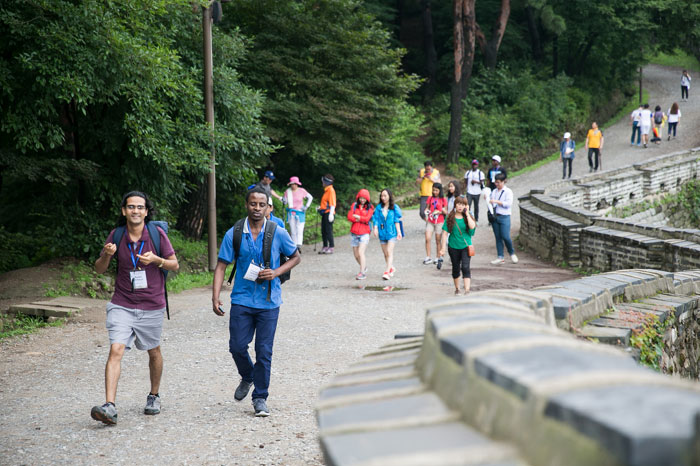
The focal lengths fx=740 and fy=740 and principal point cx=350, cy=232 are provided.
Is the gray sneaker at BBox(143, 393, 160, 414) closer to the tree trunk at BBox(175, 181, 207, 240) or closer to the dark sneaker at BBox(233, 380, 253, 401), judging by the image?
the dark sneaker at BBox(233, 380, 253, 401)

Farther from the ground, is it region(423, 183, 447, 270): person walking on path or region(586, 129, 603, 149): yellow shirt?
region(586, 129, 603, 149): yellow shirt

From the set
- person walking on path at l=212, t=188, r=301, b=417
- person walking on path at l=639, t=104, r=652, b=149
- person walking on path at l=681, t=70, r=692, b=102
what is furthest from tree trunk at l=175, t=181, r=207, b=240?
person walking on path at l=681, t=70, r=692, b=102

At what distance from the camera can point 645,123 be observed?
107 ft

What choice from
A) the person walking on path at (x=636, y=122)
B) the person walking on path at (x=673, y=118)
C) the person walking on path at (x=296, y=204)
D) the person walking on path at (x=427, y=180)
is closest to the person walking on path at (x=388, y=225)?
the person walking on path at (x=296, y=204)

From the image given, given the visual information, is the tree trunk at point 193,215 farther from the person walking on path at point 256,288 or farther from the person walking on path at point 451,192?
the person walking on path at point 256,288

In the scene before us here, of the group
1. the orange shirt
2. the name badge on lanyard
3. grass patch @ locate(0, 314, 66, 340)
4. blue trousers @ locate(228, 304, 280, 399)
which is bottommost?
grass patch @ locate(0, 314, 66, 340)

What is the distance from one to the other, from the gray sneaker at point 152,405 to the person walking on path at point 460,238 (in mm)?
6512

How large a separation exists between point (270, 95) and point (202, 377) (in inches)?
681

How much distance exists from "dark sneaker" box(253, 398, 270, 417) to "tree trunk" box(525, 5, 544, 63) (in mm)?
37929

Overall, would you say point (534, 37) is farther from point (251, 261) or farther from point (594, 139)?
point (251, 261)

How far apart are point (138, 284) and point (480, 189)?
599 inches

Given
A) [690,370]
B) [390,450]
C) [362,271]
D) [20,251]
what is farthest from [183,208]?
[390,450]

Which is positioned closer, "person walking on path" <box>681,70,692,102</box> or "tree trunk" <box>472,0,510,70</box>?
"tree trunk" <box>472,0,510,70</box>

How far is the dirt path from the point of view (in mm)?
5508
